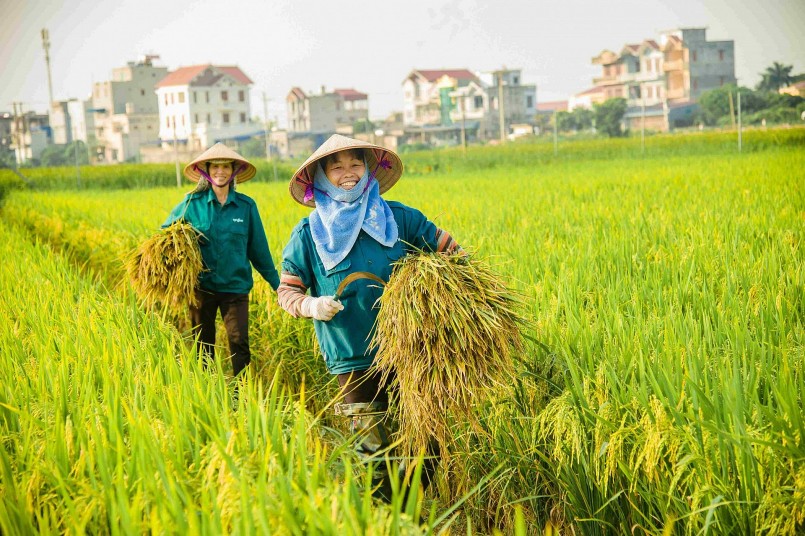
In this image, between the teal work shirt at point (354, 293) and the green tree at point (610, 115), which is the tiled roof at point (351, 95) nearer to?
the green tree at point (610, 115)

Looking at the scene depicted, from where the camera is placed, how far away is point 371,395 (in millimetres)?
3361

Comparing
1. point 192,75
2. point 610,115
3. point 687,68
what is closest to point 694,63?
point 687,68

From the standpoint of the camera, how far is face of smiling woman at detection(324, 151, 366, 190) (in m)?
3.41

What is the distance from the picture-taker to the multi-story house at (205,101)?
6347cm

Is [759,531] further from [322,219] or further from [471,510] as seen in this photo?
[322,219]

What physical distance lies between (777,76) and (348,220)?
1843 inches

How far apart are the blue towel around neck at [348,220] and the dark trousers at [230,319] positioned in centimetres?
158

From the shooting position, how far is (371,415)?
10.8 feet

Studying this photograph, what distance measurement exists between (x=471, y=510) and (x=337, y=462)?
25.1 inches

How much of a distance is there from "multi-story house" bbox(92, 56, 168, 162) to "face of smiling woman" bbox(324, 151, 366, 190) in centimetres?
6096

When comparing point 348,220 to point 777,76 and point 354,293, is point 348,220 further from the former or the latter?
point 777,76

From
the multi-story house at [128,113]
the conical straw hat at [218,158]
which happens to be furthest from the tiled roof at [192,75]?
the conical straw hat at [218,158]

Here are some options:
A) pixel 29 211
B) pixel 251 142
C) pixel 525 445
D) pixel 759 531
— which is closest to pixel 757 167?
pixel 29 211

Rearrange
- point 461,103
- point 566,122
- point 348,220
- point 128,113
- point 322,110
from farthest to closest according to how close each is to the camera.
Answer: point 322,110
point 128,113
point 461,103
point 566,122
point 348,220
